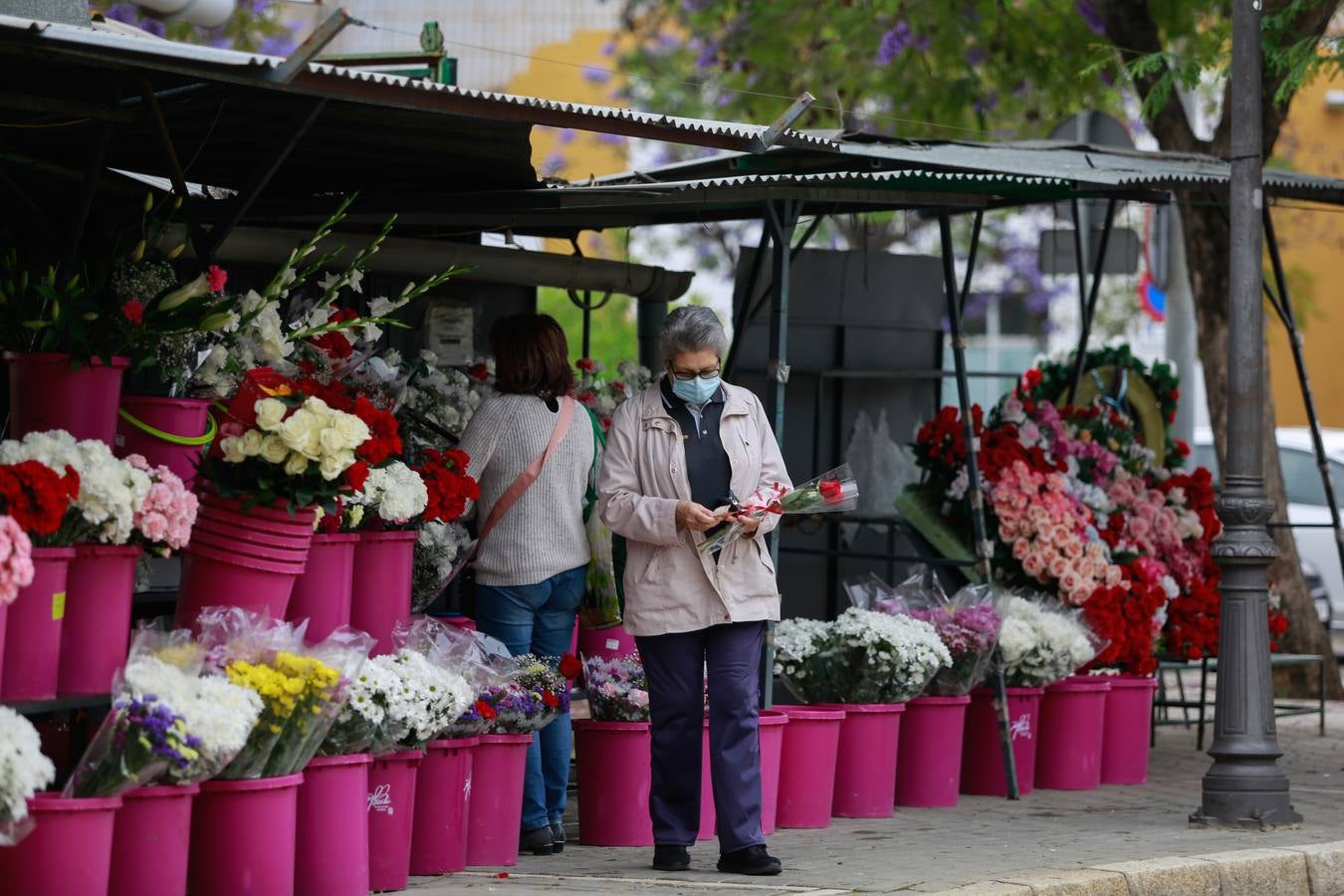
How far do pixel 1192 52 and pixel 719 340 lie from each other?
7.68 meters

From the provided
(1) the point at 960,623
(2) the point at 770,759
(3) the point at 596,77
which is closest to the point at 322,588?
(2) the point at 770,759

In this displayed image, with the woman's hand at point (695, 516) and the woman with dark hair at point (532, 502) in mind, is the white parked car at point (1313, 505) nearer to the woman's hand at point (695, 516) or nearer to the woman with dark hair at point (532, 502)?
the woman with dark hair at point (532, 502)

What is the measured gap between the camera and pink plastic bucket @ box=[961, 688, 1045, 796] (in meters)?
8.91

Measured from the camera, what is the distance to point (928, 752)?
337 inches

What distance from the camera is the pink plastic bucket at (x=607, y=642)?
25.4ft

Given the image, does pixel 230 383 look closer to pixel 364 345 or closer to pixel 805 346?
pixel 364 345

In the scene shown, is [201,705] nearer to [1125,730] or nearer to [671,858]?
[671,858]

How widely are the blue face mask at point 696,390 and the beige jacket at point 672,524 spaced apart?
0.08 metres

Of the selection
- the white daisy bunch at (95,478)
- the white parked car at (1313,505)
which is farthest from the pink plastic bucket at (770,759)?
the white parked car at (1313,505)

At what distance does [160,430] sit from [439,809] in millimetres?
1522

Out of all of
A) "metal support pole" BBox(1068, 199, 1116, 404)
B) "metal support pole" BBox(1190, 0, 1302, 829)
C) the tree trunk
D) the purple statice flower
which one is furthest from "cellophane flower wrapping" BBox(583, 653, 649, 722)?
the purple statice flower

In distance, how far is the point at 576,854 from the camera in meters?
7.13

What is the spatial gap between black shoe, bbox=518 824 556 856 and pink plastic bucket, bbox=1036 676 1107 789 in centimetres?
293

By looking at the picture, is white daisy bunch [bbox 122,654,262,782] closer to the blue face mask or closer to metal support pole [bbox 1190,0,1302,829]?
the blue face mask
